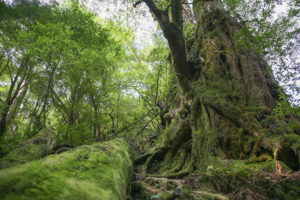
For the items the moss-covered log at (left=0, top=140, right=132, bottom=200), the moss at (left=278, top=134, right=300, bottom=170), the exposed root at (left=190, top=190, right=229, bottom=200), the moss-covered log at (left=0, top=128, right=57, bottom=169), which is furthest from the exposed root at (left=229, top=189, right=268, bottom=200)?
the moss-covered log at (left=0, top=128, right=57, bottom=169)

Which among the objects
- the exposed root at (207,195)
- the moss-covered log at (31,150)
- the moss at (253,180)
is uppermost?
the moss-covered log at (31,150)

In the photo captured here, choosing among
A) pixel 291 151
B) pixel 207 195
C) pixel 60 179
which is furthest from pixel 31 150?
pixel 291 151

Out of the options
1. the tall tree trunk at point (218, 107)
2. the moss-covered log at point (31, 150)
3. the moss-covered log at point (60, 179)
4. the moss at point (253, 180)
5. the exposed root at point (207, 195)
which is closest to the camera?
the moss-covered log at point (60, 179)

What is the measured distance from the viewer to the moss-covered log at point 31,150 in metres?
3.50

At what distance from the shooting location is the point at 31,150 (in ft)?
13.8

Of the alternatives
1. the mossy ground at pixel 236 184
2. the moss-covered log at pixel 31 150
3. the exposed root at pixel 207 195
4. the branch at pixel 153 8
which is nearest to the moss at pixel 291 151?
the mossy ground at pixel 236 184

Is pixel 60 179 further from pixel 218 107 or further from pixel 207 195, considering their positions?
pixel 218 107

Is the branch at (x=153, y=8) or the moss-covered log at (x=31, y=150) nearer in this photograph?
the moss-covered log at (x=31, y=150)

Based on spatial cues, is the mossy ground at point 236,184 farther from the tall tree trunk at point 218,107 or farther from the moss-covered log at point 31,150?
the moss-covered log at point 31,150

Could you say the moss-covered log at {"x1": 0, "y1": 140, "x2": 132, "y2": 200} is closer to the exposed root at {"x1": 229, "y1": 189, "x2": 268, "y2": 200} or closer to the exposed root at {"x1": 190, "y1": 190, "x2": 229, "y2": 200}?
the exposed root at {"x1": 190, "y1": 190, "x2": 229, "y2": 200}

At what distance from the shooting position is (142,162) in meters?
4.64

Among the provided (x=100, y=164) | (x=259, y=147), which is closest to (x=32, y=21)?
(x=100, y=164)

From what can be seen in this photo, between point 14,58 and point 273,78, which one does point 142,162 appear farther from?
point 14,58

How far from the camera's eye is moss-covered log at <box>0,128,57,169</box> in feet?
11.5
